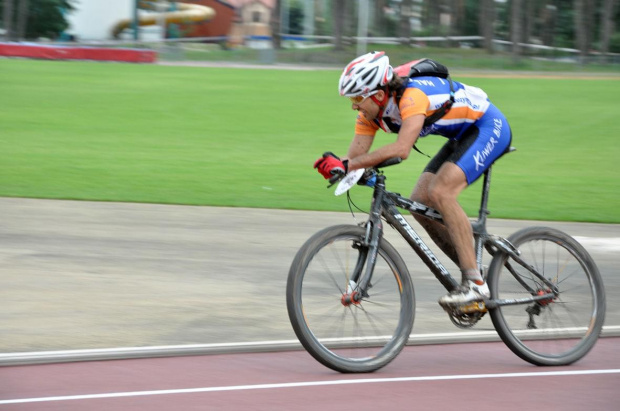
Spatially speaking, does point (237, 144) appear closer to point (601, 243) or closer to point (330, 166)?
point (601, 243)

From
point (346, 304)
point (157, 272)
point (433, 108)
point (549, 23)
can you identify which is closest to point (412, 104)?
point (433, 108)

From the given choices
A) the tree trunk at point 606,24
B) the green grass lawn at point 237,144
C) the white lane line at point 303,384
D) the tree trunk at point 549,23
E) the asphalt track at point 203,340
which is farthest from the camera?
the tree trunk at point 549,23

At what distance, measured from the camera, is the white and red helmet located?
17.9 feet

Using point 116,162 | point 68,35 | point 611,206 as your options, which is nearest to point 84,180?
point 116,162

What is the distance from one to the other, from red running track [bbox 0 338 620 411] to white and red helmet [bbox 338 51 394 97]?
1.51 m

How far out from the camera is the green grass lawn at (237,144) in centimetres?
1277

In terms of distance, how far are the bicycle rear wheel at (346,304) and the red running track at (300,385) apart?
129 mm

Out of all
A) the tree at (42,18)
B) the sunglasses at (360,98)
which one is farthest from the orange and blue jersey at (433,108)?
the tree at (42,18)

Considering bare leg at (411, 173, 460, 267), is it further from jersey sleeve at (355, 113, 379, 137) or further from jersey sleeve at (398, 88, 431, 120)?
jersey sleeve at (398, 88, 431, 120)

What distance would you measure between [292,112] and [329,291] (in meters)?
20.8

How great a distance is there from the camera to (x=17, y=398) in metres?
4.84

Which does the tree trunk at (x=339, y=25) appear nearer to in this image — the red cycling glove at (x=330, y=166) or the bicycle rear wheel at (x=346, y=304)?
the bicycle rear wheel at (x=346, y=304)

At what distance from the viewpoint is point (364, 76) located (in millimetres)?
5461

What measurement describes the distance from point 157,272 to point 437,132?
9.65ft
